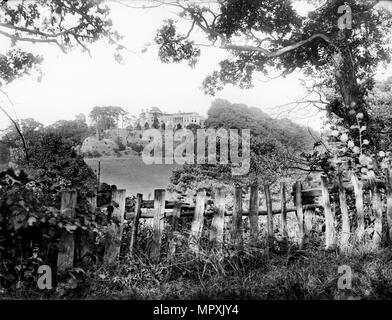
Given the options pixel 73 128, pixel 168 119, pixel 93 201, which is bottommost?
pixel 93 201

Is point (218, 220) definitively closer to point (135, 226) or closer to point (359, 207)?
point (135, 226)

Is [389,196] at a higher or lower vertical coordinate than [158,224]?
higher

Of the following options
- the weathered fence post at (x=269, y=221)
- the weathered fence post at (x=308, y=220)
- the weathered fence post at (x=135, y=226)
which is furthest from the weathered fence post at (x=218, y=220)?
the weathered fence post at (x=308, y=220)

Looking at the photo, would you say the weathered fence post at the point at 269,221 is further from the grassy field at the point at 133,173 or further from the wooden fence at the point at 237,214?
the grassy field at the point at 133,173

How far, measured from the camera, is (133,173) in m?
19.9

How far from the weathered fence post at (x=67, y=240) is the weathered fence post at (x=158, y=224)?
0.93 metres

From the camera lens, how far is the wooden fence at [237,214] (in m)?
4.08

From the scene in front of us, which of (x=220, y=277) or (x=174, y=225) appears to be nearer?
(x=220, y=277)

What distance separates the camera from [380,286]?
363 centimetres

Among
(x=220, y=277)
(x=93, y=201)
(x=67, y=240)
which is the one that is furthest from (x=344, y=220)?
(x=67, y=240)

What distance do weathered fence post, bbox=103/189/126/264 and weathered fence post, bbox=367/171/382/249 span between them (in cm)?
342

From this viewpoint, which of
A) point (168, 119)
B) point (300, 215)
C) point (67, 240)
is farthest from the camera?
point (168, 119)

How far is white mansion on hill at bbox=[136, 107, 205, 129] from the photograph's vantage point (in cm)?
2204

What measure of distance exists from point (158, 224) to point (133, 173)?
15945mm
